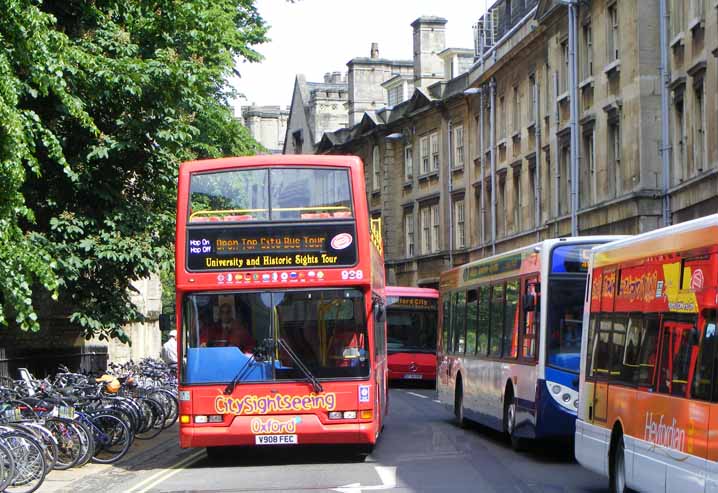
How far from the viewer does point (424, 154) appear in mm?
63875

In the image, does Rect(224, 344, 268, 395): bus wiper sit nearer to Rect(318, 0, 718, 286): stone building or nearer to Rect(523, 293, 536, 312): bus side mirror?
Rect(523, 293, 536, 312): bus side mirror

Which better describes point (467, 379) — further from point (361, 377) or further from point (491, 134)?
point (491, 134)

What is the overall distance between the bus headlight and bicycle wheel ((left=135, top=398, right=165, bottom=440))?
7828mm

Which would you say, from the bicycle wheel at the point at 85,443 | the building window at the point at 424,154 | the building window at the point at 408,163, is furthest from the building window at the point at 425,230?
the bicycle wheel at the point at 85,443

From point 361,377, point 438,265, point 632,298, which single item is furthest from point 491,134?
point 632,298

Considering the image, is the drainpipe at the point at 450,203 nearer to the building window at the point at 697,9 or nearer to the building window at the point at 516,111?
the building window at the point at 516,111

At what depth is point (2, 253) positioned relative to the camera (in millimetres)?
14812

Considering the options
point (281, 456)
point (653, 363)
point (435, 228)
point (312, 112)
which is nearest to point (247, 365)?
point (281, 456)

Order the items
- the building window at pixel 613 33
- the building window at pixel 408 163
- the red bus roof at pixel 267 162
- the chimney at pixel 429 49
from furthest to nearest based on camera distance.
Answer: the chimney at pixel 429 49 → the building window at pixel 408 163 → the building window at pixel 613 33 → the red bus roof at pixel 267 162

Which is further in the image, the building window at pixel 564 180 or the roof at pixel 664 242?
the building window at pixel 564 180

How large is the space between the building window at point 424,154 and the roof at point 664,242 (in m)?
49.0

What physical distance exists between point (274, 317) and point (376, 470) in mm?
2398

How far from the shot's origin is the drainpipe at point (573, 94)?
39.3 metres

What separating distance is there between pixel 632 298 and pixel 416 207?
52.0 m
